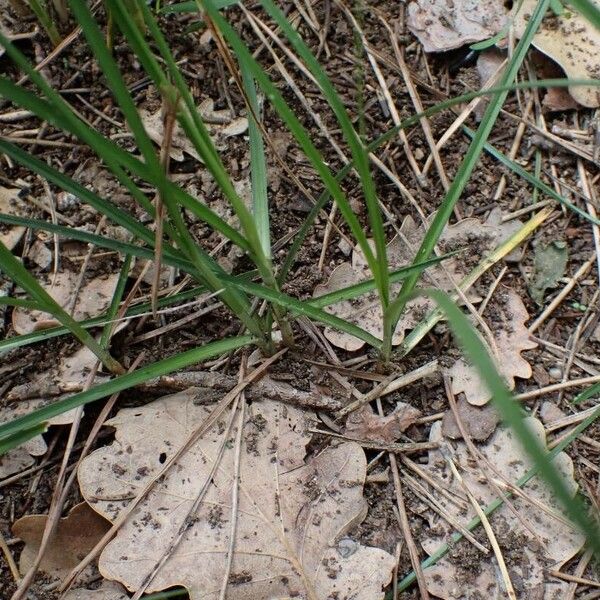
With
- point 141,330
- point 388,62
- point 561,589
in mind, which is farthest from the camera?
point 388,62

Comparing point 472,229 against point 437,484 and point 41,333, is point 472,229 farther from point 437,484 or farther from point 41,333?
point 41,333

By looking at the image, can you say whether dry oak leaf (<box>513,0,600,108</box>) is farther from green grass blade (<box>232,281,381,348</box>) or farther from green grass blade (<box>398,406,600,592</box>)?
green grass blade (<box>232,281,381,348</box>)

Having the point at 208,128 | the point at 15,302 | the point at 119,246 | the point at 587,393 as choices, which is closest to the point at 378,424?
the point at 587,393

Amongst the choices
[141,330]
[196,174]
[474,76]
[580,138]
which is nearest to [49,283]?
[141,330]

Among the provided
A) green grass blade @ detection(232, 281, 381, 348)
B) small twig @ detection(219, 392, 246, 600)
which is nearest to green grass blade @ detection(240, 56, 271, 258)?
green grass blade @ detection(232, 281, 381, 348)

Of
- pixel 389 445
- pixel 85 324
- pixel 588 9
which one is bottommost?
pixel 389 445

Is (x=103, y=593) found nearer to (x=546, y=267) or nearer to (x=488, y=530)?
(x=488, y=530)
